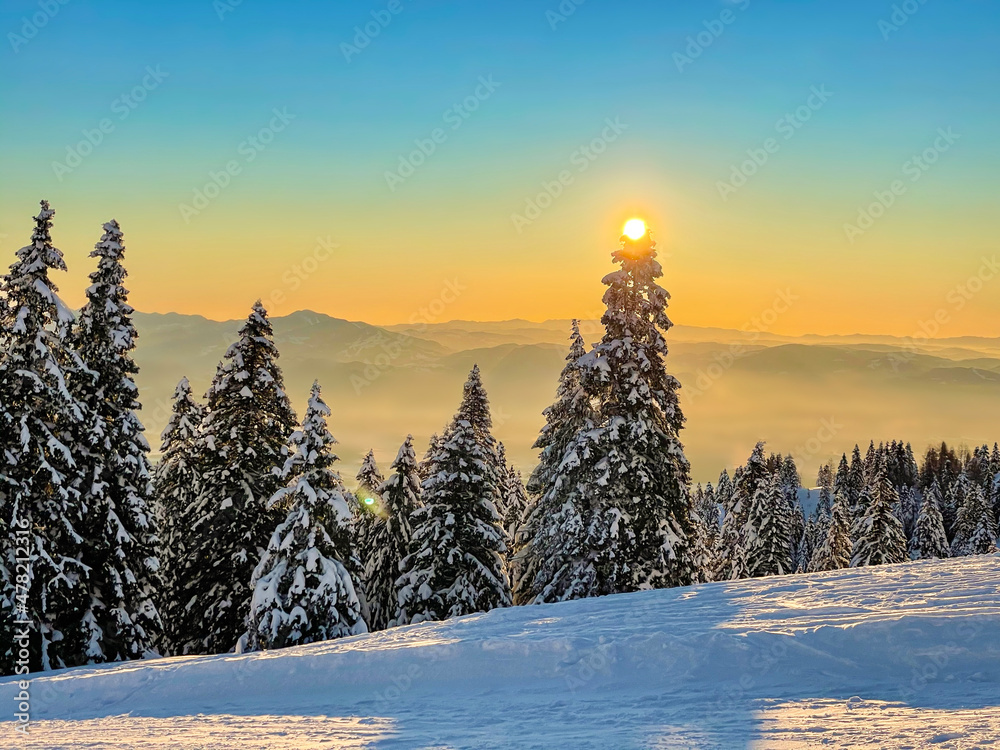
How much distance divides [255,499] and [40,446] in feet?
23.4

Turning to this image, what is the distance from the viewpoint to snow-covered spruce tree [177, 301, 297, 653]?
25.7m

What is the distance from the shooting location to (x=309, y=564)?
74.4ft

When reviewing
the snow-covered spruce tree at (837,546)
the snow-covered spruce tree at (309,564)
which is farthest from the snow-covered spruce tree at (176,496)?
the snow-covered spruce tree at (837,546)

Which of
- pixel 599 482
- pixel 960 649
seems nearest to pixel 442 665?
pixel 960 649

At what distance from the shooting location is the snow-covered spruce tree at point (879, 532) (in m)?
46.8

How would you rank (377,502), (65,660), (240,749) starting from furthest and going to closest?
(377,502), (65,660), (240,749)

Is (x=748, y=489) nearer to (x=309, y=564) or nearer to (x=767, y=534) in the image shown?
(x=767, y=534)

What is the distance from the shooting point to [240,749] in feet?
31.3

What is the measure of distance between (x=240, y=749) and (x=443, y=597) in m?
19.0

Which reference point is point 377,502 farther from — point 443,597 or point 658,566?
point 658,566

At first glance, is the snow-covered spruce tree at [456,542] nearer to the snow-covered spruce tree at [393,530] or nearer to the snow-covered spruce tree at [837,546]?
the snow-covered spruce tree at [393,530]

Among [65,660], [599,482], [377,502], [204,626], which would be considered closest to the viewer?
[65,660]

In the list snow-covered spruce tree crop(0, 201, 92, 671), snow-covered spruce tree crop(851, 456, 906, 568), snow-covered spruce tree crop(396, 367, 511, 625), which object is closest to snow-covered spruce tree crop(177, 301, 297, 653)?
snow-covered spruce tree crop(0, 201, 92, 671)

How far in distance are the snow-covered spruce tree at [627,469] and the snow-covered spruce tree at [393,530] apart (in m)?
9.81
